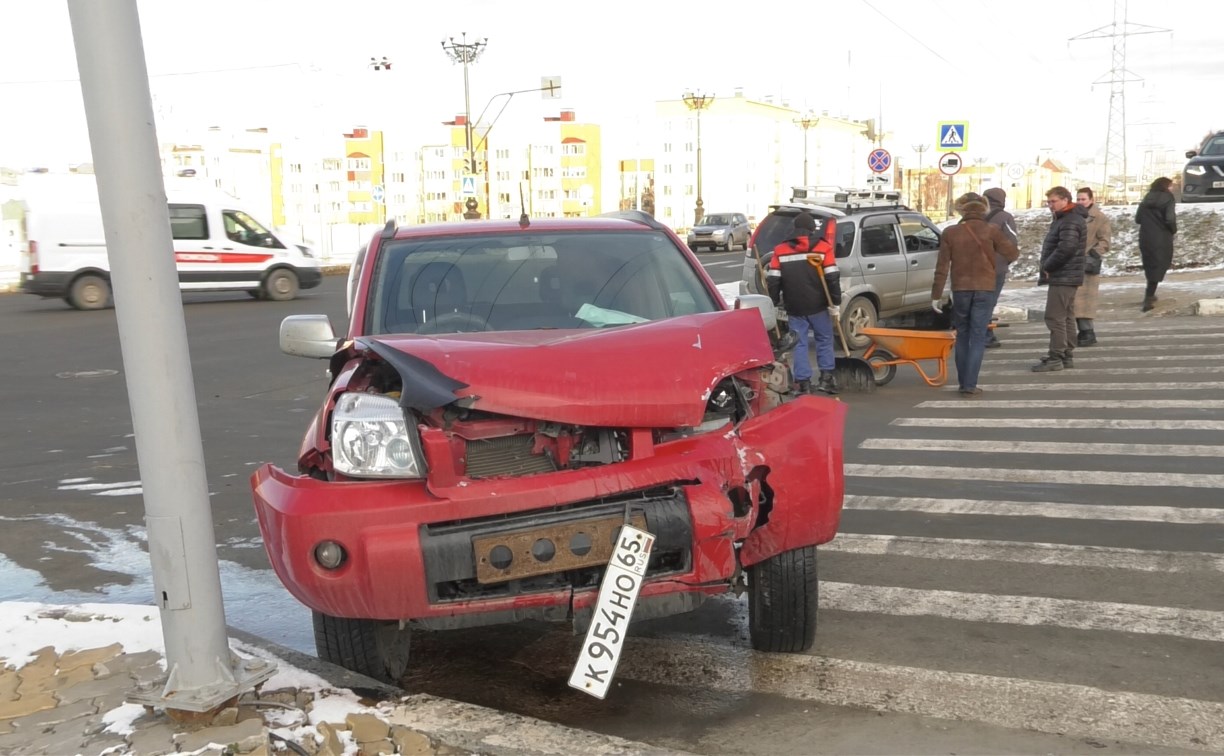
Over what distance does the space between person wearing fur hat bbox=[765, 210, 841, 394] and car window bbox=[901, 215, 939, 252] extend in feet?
15.6

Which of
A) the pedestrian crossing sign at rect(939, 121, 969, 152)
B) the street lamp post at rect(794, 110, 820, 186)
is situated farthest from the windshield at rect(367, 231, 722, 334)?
the street lamp post at rect(794, 110, 820, 186)

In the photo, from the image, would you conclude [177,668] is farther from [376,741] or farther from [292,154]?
[292,154]

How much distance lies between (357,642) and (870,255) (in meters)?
12.7

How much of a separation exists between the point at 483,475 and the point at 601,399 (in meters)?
0.46

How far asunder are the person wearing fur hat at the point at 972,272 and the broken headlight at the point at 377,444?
8.18 m

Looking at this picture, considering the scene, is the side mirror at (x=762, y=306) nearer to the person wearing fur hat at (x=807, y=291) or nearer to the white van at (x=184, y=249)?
the person wearing fur hat at (x=807, y=291)

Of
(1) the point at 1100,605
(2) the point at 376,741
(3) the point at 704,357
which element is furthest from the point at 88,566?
(1) the point at 1100,605

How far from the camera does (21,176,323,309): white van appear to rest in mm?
23656

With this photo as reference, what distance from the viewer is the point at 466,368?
3904mm

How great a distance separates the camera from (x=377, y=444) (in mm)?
3871

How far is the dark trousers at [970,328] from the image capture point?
1128cm

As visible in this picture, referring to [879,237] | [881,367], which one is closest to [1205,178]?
[879,237]

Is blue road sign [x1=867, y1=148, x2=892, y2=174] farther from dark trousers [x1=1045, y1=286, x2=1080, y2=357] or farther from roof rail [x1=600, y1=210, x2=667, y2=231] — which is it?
roof rail [x1=600, y1=210, x2=667, y2=231]

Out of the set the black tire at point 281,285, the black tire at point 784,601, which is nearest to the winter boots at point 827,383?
the black tire at point 784,601
